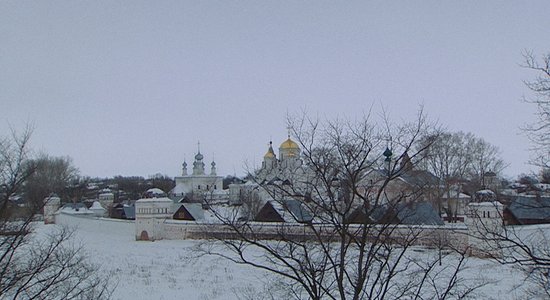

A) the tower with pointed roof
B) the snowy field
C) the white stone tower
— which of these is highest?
the tower with pointed roof

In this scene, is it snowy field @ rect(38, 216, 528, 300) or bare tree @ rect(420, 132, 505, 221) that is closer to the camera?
snowy field @ rect(38, 216, 528, 300)

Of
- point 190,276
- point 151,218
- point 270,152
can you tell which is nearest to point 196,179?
point 270,152

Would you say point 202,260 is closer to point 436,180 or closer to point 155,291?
point 155,291

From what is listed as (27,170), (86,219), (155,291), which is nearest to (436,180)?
(155,291)

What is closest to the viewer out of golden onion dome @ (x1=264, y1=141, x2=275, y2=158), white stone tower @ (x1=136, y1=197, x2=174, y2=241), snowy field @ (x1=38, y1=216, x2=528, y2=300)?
snowy field @ (x1=38, y1=216, x2=528, y2=300)

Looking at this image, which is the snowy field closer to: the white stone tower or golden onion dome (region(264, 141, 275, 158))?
the white stone tower

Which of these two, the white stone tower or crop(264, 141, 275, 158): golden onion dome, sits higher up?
crop(264, 141, 275, 158): golden onion dome

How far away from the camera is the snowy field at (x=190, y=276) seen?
12.8 metres

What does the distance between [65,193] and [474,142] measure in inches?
1977

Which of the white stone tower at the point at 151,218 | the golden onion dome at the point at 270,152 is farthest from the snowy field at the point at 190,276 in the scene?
the golden onion dome at the point at 270,152

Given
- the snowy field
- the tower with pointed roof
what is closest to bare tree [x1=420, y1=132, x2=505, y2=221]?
the snowy field

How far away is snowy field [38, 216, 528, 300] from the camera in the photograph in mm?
12812

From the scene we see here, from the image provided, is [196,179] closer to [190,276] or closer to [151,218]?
[151,218]

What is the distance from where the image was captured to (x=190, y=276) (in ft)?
53.1
